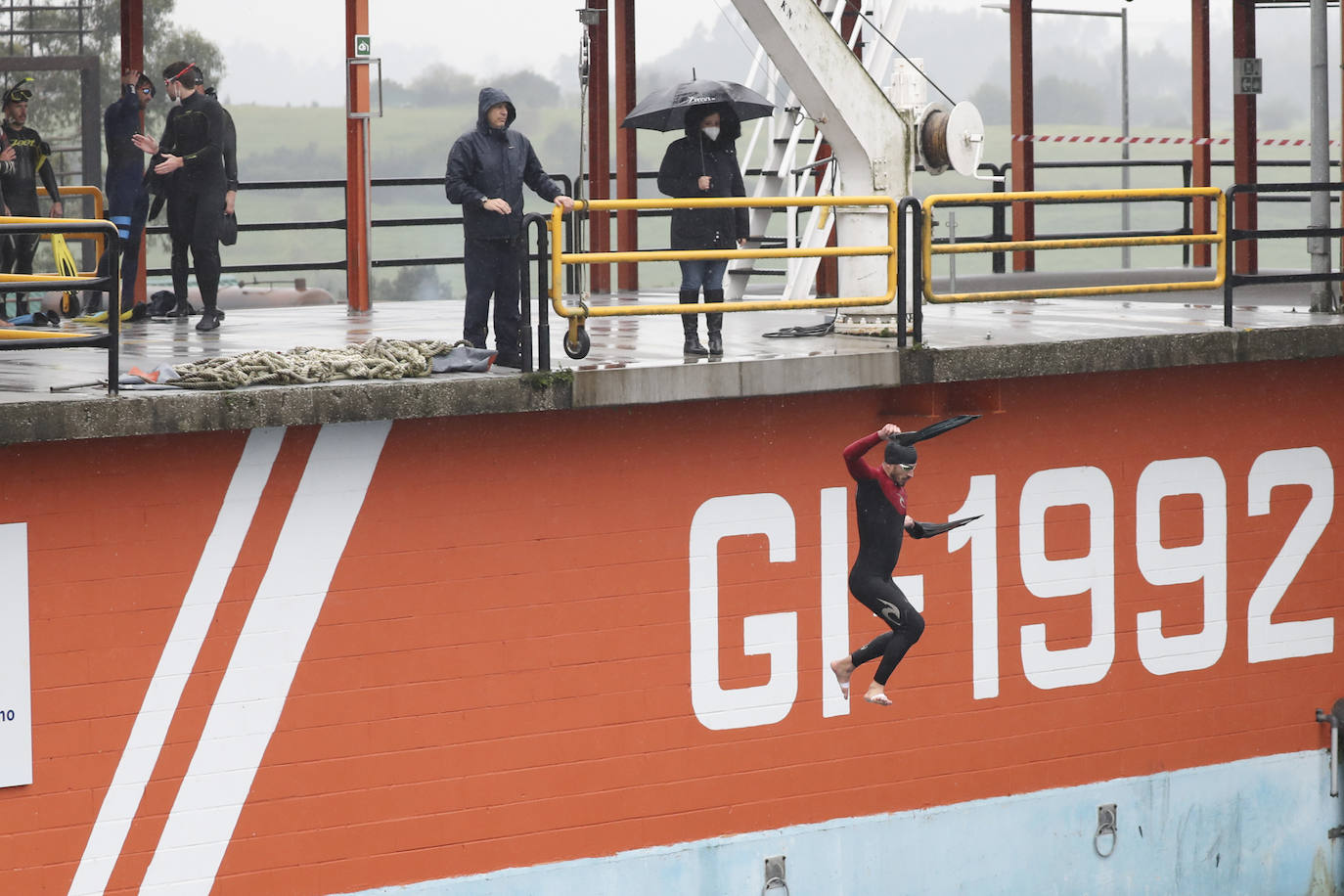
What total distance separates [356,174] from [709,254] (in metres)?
6.66

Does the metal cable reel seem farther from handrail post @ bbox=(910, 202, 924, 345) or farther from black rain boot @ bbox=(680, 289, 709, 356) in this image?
black rain boot @ bbox=(680, 289, 709, 356)

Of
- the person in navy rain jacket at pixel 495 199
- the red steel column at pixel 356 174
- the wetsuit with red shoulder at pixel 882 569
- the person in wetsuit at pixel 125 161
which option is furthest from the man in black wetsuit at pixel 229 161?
the wetsuit with red shoulder at pixel 882 569

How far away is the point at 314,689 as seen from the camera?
10.6m

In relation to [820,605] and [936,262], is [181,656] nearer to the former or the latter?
[820,605]

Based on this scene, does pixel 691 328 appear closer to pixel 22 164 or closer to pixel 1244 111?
pixel 22 164

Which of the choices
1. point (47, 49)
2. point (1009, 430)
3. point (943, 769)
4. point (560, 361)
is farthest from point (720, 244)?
point (47, 49)

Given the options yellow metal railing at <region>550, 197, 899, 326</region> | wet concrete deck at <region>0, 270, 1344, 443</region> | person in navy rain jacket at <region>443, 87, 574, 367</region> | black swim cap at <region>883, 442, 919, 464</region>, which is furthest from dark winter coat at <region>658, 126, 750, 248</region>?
black swim cap at <region>883, 442, 919, 464</region>

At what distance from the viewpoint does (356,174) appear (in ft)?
54.7

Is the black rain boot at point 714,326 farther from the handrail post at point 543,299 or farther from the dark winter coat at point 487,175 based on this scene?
the handrail post at point 543,299

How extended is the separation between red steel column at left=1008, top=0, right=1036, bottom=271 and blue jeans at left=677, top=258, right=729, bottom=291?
33.1 ft

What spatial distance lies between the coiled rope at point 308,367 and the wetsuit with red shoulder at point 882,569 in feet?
8.60

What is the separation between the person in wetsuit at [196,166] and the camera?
14.1m

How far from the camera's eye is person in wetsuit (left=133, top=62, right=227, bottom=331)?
14148mm

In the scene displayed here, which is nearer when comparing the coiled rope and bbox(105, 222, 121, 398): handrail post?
bbox(105, 222, 121, 398): handrail post
